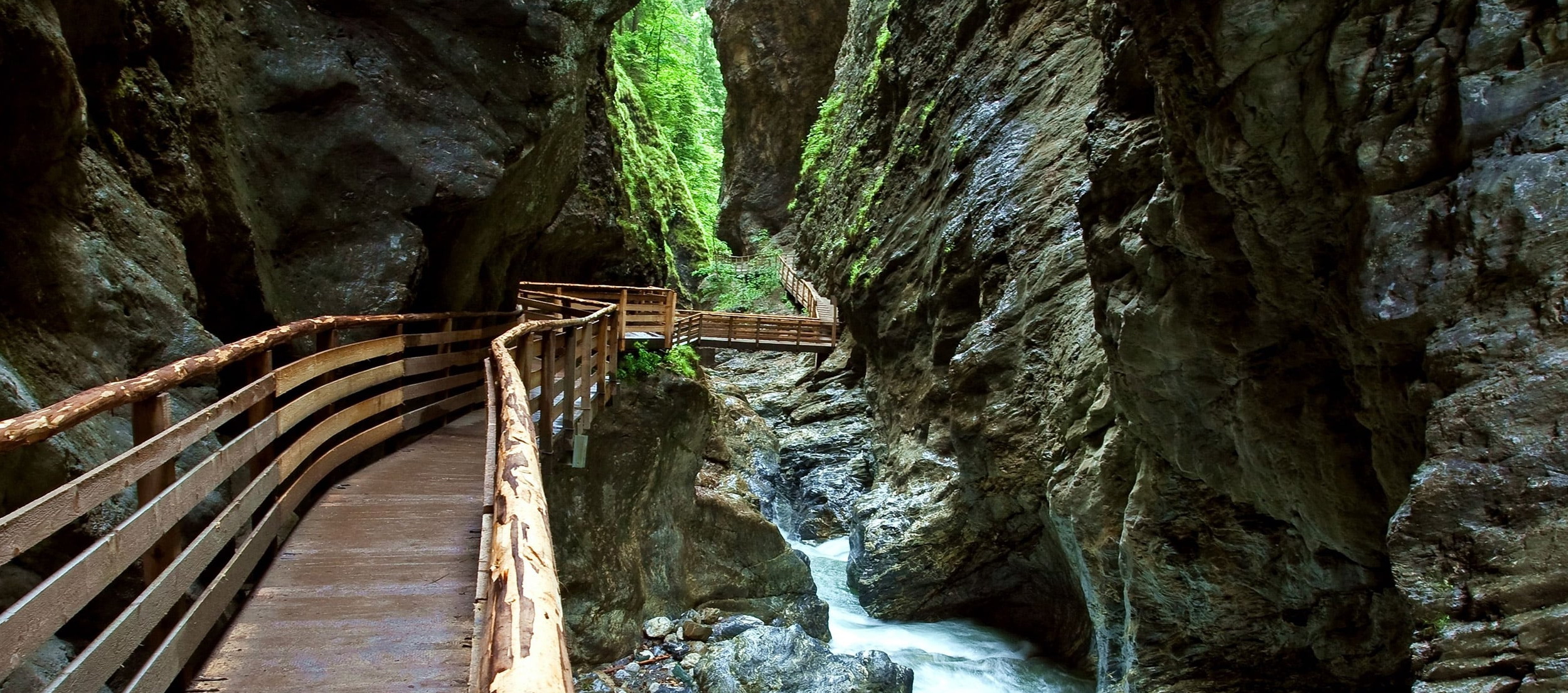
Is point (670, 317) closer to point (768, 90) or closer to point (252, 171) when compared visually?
point (252, 171)

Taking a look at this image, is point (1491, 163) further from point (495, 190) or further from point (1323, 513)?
point (495, 190)

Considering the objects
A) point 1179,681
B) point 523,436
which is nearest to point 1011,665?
point 1179,681

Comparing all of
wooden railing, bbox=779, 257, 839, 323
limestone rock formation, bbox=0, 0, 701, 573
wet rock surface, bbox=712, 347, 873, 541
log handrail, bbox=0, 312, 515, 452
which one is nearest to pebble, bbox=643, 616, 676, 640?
limestone rock formation, bbox=0, 0, 701, 573

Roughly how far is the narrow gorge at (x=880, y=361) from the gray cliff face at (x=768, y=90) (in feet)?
53.5

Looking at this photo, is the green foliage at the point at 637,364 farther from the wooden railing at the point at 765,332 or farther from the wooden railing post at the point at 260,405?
the wooden railing at the point at 765,332

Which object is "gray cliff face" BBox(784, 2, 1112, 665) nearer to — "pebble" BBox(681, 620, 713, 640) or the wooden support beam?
"pebble" BBox(681, 620, 713, 640)

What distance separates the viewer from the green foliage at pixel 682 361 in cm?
1230

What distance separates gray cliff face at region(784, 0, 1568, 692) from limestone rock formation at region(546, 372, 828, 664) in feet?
6.23

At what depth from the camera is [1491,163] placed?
12.6ft

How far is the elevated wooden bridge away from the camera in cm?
217

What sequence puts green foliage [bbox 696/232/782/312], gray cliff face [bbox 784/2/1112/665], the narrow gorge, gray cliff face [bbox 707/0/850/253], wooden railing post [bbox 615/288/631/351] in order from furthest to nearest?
gray cliff face [bbox 707/0/850/253], green foliage [bbox 696/232/782/312], gray cliff face [bbox 784/2/1112/665], wooden railing post [bbox 615/288/631/351], the narrow gorge

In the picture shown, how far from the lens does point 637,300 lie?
16.1m

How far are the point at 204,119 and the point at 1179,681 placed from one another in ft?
36.4

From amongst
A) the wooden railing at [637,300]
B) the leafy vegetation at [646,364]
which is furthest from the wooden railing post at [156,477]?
the wooden railing at [637,300]
